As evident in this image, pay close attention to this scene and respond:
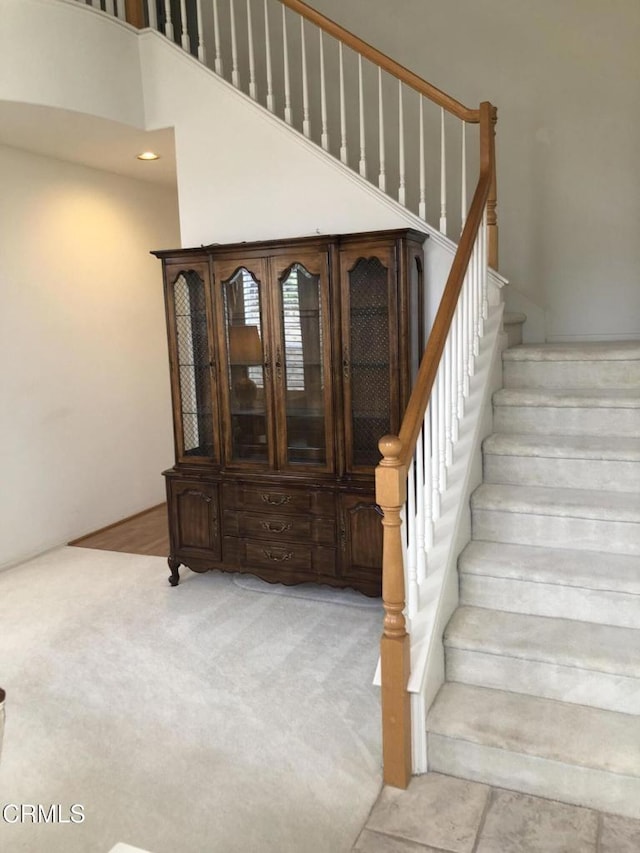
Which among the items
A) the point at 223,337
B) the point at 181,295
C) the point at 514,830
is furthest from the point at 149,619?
the point at 514,830

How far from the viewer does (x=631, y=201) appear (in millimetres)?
4211

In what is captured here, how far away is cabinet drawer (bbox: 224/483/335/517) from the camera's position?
144 inches

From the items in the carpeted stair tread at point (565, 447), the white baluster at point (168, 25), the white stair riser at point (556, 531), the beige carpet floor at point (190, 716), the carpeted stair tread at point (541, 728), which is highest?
the white baluster at point (168, 25)

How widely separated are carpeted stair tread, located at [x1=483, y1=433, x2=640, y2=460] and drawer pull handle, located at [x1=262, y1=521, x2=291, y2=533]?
1.27m

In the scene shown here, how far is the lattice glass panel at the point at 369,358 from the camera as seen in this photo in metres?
3.48

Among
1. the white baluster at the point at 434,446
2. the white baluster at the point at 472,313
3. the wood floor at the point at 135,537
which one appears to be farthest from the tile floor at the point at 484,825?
the wood floor at the point at 135,537

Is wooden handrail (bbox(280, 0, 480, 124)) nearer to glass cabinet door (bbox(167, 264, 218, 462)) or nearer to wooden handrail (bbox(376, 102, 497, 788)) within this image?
glass cabinet door (bbox(167, 264, 218, 462))

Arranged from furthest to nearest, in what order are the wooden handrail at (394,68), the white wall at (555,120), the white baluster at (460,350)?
the white wall at (555,120) < the wooden handrail at (394,68) < the white baluster at (460,350)

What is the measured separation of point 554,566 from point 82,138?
366 centimetres

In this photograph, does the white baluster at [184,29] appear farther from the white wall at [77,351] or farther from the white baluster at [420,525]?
the white baluster at [420,525]

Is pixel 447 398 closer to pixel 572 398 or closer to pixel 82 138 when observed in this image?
pixel 572 398

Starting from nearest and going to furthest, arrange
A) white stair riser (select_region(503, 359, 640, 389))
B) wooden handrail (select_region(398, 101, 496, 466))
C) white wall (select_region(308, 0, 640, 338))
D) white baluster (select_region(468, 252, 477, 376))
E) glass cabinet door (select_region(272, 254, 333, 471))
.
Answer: wooden handrail (select_region(398, 101, 496, 466))
white baluster (select_region(468, 252, 477, 376))
white stair riser (select_region(503, 359, 640, 389))
glass cabinet door (select_region(272, 254, 333, 471))
white wall (select_region(308, 0, 640, 338))

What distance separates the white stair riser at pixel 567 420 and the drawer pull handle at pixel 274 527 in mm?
1284

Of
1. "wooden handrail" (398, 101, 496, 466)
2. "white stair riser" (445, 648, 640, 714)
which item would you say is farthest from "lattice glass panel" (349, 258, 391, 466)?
"white stair riser" (445, 648, 640, 714)
